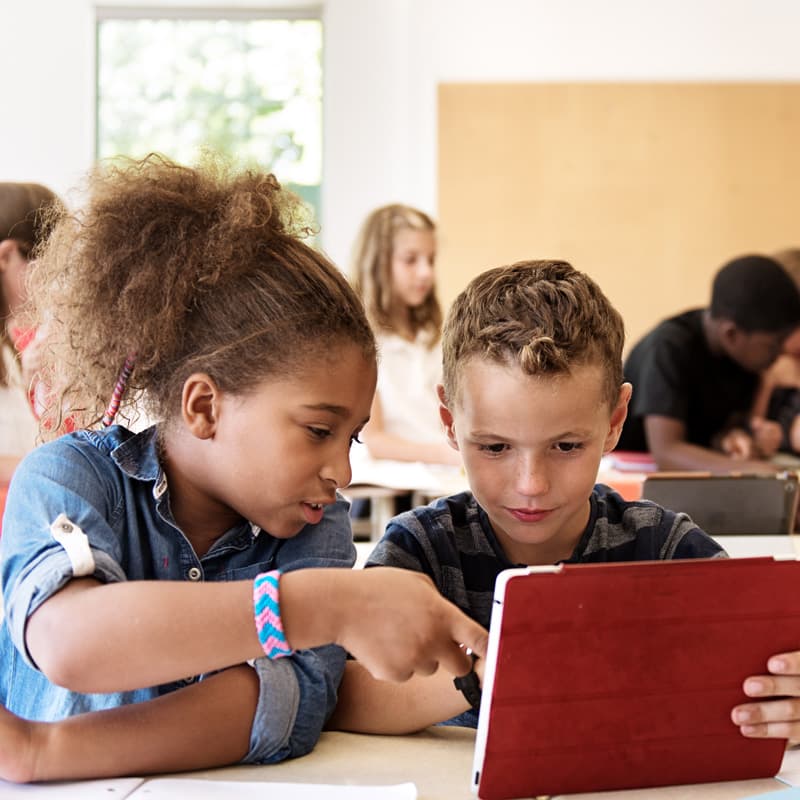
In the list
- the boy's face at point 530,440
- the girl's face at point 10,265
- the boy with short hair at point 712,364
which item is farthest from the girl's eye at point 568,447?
the boy with short hair at point 712,364

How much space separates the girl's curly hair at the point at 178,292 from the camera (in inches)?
44.5

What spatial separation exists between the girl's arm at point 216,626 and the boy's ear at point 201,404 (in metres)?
0.24

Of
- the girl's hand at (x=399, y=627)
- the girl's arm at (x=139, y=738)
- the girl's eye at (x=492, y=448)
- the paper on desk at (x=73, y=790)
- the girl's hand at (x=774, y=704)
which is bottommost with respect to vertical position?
the paper on desk at (x=73, y=790)

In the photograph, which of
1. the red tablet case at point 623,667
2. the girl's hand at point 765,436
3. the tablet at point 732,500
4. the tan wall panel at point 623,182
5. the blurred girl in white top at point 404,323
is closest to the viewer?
the red tablet case at point 623,667

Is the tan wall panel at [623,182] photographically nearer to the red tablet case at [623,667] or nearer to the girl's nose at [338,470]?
the girl's nose at [338,470]

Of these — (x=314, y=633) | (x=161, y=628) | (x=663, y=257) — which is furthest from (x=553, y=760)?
(x=663, y=257)

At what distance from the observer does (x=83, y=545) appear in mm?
972

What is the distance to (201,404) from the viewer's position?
1.13 m

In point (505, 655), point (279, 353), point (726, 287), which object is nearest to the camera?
point (505, 655)

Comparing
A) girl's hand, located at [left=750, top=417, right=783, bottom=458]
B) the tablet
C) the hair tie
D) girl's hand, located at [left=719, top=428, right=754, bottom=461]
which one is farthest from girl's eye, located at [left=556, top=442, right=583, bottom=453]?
girl's hand, located at [left=750, top=417, right=783, bottom=458]

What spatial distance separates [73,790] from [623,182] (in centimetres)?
511

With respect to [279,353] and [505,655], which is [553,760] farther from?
[279,353]

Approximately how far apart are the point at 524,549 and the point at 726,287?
275cm

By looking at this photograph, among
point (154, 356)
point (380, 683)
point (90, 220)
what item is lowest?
point (380, 683)
